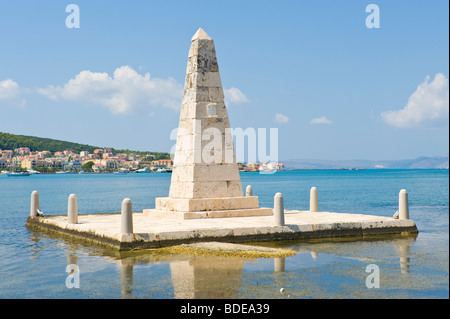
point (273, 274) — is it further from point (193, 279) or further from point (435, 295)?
point (435, 295)

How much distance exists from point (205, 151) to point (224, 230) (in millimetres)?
4386

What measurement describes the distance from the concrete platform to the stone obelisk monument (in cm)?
88

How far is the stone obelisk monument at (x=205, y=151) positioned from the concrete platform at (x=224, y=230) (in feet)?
2.88

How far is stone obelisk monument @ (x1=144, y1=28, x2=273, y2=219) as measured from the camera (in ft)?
55.6

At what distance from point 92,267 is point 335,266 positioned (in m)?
4.85

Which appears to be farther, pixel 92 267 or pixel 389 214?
pixel 389 214

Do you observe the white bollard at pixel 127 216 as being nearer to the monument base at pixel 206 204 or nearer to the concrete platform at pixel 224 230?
the concrete platform at pixel 224 230

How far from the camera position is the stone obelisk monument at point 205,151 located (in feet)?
55.6

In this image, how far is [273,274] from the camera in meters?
9.44

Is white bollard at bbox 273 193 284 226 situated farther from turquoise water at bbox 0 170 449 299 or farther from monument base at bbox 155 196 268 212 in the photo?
monument base at bbox 155 196 268 212

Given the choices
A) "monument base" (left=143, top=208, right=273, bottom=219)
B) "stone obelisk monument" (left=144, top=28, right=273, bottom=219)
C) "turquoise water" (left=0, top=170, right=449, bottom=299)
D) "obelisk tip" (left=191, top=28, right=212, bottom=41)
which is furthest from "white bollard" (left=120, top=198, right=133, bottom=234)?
"obelisk tip" (left=191, top=28, right=212, bottom=41)

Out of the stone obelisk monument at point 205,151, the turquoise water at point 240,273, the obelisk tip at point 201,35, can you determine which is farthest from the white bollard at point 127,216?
the obelisk tip at point 201,35
